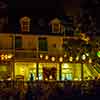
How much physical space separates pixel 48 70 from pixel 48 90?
9.50 metres

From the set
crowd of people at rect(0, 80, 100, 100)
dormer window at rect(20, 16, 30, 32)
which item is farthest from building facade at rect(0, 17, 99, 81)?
crowd of people at rect(0, 80, 100, 100)

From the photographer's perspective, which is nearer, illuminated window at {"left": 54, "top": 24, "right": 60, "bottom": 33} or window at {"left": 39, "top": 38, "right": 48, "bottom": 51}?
window at {"left": 39, "top": 38, "right": 48, "bottom": 51}

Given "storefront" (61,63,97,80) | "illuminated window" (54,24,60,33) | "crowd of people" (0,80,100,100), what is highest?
"illuminated window" (54,24,60,33)

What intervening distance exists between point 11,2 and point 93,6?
7.84m

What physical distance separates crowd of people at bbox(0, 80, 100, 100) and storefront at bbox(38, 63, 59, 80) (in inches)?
303

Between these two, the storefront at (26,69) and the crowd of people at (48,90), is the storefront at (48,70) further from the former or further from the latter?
the crowd of people at (48,90)

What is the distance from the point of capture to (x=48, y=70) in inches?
1874

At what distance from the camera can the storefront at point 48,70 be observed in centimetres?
4691

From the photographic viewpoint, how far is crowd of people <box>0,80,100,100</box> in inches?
1487

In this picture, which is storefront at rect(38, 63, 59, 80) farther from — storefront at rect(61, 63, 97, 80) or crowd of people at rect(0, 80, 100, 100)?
crowd of people at rect(0, 80, 100, 100)

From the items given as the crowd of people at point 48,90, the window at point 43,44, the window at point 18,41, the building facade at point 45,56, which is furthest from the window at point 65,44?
the crowd of people at point 48,90

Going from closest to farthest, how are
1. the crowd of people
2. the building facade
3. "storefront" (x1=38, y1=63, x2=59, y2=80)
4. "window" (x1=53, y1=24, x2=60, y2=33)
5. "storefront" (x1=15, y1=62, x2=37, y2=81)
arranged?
the crowd of people, the building facade, "storefront" (x1=38, y1=63, x2=59, y2=80), "storefront" (x1=15, y1=62, x2=37, y2=81), "window" (x1=53, y1=24, x2=60, y2=33)

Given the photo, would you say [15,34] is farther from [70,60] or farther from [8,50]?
[70,60]

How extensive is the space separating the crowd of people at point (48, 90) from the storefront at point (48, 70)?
25.2ft
